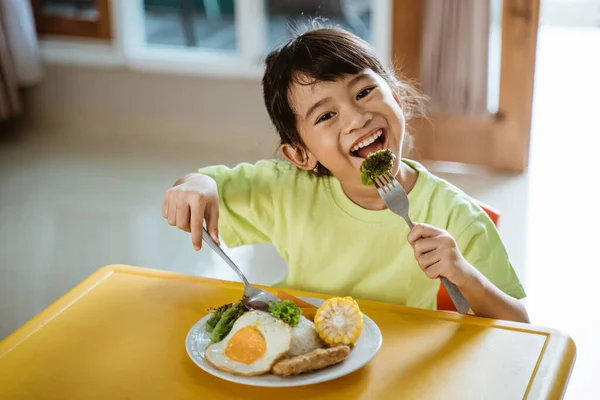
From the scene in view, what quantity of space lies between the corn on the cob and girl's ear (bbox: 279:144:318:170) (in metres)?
0.43

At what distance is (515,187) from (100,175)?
1.86m

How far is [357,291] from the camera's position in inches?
59.6

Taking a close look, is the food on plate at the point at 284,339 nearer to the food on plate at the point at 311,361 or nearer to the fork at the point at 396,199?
the food on plate at the point at 311,361

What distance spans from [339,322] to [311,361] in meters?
0.08

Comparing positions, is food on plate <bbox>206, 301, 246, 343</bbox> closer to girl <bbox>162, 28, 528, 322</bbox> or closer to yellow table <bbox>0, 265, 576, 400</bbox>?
yellow table <bbox>0, 265, 576, 400</bbox>

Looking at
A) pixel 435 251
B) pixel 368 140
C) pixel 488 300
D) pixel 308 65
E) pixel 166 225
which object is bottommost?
pixel 166 225

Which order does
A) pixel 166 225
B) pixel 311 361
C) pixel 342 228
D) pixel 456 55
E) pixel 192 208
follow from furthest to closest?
pixel 456 55, pixel 166 225, pixel 342 228, pixel 192 208, pixel 311 361

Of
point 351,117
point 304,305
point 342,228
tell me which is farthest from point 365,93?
point 304,305

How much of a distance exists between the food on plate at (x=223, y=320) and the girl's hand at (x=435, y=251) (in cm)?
27

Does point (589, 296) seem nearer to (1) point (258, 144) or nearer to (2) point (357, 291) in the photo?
(2) point (357, 291)

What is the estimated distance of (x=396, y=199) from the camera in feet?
4.22

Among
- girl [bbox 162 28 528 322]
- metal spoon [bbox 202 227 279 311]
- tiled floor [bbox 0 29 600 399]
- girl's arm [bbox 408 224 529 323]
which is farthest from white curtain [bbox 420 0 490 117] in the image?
metal spoon [bbox 202 227 279 311]

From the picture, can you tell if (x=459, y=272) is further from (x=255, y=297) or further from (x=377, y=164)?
(x=255, y=297)

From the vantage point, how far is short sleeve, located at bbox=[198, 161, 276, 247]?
5.12 feet
